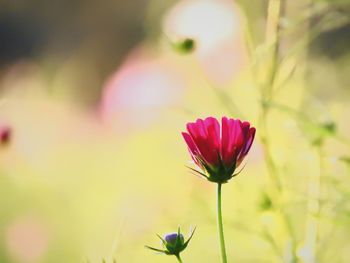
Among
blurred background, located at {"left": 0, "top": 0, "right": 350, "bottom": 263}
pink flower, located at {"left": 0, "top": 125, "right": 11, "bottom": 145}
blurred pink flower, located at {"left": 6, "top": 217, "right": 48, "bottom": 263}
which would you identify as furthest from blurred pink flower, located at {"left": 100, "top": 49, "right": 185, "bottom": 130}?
pink flower, located at {"left": 0, "top": 125, "right": 11, "bottom": 145}

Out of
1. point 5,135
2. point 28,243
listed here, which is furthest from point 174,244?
point 28,243

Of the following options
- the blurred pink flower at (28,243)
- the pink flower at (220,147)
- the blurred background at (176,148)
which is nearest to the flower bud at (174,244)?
the pink flower at (220,147)

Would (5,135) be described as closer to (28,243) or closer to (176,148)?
(28,243)

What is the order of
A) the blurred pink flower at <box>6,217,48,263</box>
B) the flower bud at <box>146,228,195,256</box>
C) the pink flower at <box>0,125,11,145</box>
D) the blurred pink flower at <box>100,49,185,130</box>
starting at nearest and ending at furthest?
1. the flower bud at <box>146,228,195,256</box>
2. the pink flower at <box>0,125,11,145</box>
3. the blurred pink flower at <box>6,217,48,263</box>
4. the blurred pink flower at <box>100,49,185,130</box>

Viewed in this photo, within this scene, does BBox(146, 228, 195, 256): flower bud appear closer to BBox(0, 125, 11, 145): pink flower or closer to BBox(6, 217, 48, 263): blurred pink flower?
BBox(0, 125, 11, 145): pink flower

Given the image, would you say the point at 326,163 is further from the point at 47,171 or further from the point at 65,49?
the point at 65,49

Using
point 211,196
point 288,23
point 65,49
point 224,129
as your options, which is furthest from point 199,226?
point 65,49
